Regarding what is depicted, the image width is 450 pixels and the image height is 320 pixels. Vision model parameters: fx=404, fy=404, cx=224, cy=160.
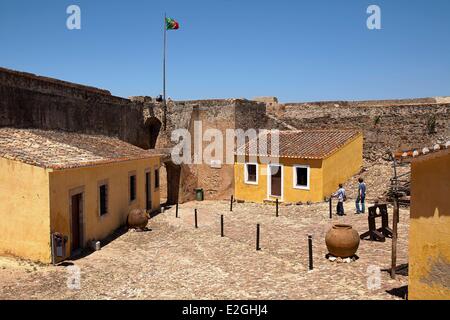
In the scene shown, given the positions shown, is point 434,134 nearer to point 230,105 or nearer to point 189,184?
point 230,105

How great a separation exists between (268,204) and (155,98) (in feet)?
33.3

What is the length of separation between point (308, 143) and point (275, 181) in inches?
113

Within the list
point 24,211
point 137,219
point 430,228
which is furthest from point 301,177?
point 24,211

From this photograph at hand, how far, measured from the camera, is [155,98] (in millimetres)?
26281

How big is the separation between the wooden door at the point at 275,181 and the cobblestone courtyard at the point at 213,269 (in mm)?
5816

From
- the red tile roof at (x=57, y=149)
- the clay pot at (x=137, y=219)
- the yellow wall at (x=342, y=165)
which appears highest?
the red tile roof at (x=57, y=149)

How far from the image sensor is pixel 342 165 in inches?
891

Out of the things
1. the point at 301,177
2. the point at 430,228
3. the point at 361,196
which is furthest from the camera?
the point at 301,177

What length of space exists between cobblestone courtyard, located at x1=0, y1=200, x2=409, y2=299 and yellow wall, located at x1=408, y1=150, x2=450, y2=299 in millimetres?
1114

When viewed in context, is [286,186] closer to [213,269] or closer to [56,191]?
[213,269]

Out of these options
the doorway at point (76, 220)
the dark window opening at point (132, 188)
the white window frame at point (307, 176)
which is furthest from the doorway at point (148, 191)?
the white window frame at point (307, 176)

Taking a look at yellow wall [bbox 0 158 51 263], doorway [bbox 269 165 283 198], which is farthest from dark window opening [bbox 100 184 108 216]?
doorway [bbox 269 165 283 198]

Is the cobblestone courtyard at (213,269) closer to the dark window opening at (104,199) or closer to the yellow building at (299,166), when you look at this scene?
the dark window opening at (104,199)

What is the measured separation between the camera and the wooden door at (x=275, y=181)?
22.6 m
